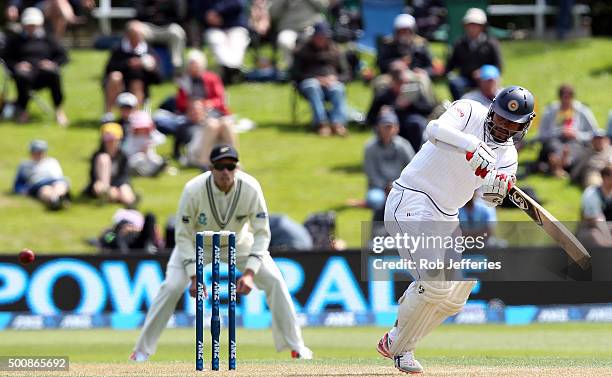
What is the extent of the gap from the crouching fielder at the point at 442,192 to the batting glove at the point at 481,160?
0.45 feet

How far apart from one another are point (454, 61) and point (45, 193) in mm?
5917

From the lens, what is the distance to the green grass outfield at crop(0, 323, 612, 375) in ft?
34.0

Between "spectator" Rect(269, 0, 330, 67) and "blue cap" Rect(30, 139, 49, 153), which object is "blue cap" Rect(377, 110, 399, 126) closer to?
"blue cap" Rect(30, 139, 49, 153)

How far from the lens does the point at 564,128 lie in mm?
18094

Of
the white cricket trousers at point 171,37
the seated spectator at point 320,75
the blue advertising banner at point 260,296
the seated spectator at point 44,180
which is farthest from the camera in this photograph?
the white cricket trousers at point 171,37

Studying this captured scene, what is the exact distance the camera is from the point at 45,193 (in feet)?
57.7

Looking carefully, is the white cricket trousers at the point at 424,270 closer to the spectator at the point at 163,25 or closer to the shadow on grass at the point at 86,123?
the shadow on grass at the point at 86,123

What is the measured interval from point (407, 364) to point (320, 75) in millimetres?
10577

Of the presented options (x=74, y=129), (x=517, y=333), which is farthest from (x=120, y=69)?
(x=517, y=333)

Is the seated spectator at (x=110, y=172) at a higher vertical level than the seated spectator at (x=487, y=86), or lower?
lower

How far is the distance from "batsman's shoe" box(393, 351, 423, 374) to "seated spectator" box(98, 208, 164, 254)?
6.21 m

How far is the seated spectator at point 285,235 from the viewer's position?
15.3m

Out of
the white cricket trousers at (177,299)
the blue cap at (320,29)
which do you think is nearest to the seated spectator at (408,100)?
the blue cap at (320,29)

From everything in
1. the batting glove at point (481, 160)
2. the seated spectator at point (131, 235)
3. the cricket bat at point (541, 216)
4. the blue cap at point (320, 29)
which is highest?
the batting glove at point (481, 160)
